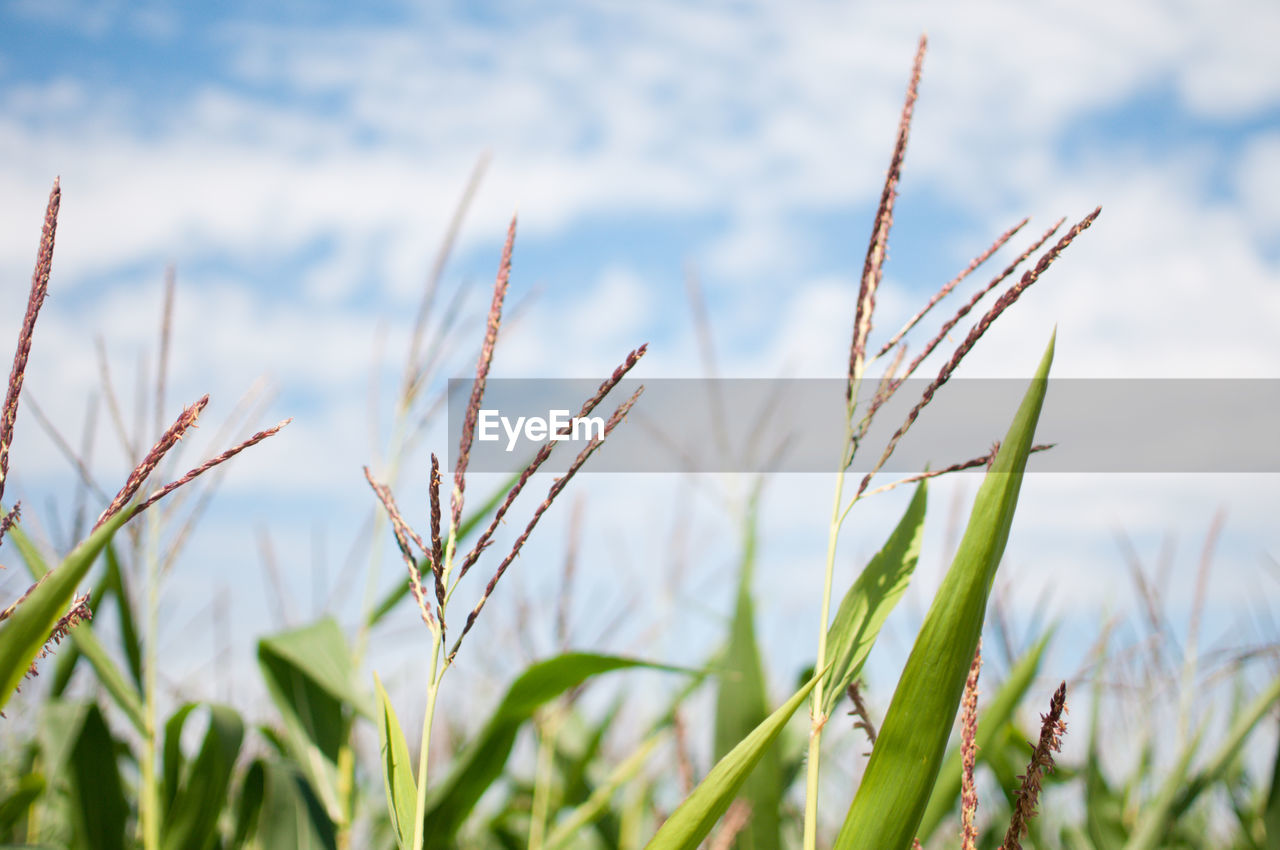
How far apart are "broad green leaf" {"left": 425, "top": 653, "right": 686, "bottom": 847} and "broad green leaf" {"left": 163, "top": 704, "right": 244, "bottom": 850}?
0.37m

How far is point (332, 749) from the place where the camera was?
1720mm

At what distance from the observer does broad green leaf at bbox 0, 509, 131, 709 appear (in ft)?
1.83

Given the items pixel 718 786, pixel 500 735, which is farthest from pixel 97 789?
pixel 718 786

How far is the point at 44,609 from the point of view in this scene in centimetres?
57

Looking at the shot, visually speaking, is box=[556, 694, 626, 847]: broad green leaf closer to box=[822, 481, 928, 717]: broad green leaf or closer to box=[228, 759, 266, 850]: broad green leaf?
box=[228, 759, 266, 850]: broad green leaf

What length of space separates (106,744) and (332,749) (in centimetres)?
40

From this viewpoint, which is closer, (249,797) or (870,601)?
(870,601)

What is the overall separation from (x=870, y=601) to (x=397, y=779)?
1.58 ft

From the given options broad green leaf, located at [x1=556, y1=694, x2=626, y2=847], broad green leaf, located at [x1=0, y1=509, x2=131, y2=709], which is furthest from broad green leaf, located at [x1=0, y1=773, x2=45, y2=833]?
broad green leaf, located at [x1=0, y1=509, x2=131, y2=709]

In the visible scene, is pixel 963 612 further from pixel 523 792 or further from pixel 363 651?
pixel 523 792

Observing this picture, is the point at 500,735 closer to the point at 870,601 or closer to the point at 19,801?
the point at 870,601

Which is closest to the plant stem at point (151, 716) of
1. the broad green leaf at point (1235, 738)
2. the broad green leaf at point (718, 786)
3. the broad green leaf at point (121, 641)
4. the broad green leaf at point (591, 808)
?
the broad green leaf at point (121, 641)

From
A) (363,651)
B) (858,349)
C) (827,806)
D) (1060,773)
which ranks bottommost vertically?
(827,806)

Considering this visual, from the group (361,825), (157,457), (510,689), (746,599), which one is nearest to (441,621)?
(157,457)
